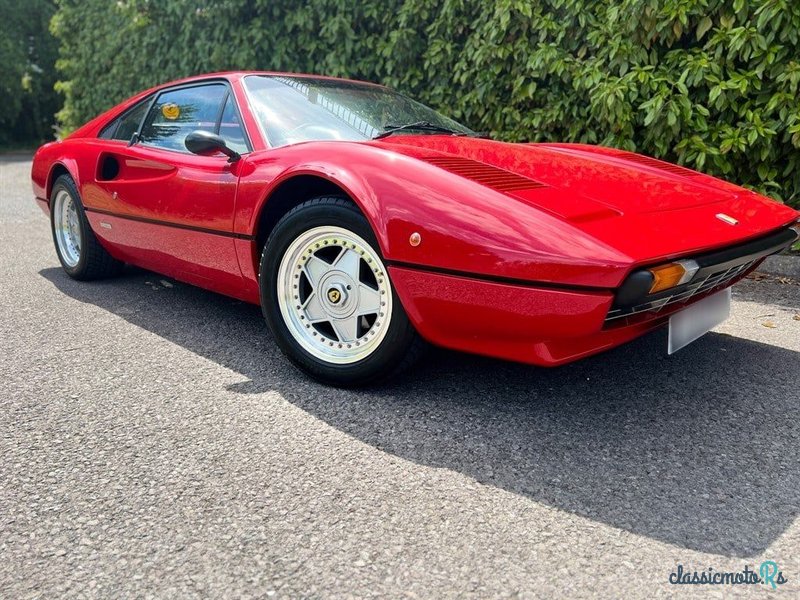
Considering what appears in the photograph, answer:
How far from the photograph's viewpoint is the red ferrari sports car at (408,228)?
1.96 m

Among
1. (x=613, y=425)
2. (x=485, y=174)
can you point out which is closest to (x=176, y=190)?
(x=485, y=174)

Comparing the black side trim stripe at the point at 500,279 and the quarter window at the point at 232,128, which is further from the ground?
the quarter window at the point at 232,128

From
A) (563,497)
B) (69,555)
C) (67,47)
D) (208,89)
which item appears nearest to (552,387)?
(563,497)

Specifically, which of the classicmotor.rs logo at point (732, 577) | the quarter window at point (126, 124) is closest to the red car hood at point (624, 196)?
the classicmotor.rs logo at point (732, 577)

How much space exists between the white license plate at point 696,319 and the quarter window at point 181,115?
2033mm

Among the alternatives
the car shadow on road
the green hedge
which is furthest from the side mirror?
the green hedge

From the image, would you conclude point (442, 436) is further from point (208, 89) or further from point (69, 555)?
point (208, 89)

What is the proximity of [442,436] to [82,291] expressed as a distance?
259cm

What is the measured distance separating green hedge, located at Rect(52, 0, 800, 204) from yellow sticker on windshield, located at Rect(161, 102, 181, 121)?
8.43 ft

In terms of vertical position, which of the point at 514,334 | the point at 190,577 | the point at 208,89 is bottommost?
the point at 190,577

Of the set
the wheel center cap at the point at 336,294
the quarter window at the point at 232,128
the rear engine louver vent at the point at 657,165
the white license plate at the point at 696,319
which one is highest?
the rear engine louver vent at the point at 657,165

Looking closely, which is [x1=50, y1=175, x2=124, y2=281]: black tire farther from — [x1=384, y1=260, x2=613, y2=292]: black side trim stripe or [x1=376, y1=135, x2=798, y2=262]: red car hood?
[x1=384, y1=260, x2=613, y2=292]: black side trim stripe

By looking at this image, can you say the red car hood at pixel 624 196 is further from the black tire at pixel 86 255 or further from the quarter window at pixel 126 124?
the black tire at pixel 86 255

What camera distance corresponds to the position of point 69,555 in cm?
156
